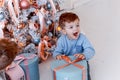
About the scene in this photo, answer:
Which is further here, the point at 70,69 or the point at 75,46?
the point at 75,46

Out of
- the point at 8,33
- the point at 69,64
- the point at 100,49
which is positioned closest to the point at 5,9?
the point at 8,33

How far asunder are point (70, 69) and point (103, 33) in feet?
3.00

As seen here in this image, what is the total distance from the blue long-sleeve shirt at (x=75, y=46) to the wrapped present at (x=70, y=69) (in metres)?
0.10

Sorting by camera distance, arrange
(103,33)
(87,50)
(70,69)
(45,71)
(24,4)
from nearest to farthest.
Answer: (70,69) < (87,50) < (24,4) < (45,71) < (103,33)

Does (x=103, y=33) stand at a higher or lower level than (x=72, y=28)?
lower

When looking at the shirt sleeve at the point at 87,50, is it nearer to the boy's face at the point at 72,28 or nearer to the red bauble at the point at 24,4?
the boy's face at the point at 72,28

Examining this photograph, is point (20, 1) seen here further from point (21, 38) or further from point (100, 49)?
point (100, 49)

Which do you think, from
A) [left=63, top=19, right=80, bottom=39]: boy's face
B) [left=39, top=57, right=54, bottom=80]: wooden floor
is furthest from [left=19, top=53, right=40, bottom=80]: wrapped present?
[left=63, top=19, right=80, bottom=39]: boy's face

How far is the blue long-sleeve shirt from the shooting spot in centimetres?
160

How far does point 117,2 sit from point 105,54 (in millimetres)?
1115

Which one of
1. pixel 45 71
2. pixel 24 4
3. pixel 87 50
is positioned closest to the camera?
pixel 87 50

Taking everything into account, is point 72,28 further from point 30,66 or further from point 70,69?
point 30,66

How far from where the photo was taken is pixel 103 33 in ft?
7.48

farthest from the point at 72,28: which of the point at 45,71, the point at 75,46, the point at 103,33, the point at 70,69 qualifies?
the point at 103,33
